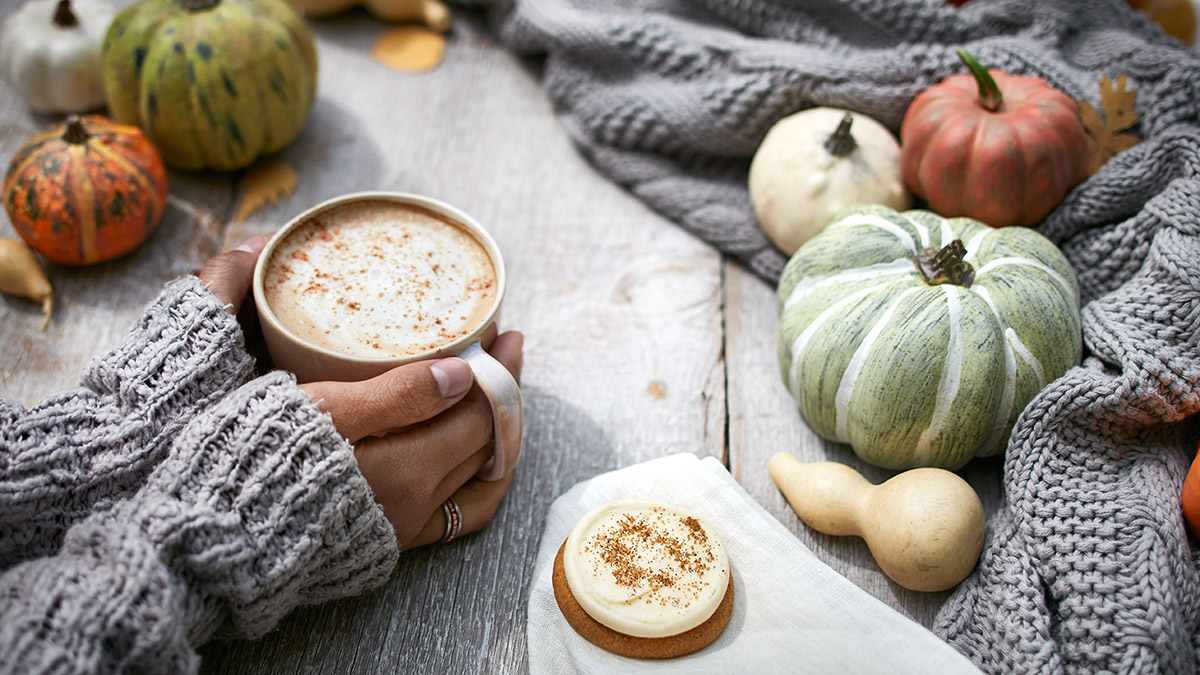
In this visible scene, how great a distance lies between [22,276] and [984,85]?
1357 mm

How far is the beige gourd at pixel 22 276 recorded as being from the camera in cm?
124

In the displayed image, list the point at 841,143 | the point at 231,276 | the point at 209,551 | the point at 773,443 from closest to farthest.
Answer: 1. the point at 209,551
2. the point at 231,276
3. the point at 773,443
4. the point at 841,143

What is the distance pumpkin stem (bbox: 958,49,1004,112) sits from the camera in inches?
47.4

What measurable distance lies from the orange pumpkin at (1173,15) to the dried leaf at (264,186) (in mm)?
1456

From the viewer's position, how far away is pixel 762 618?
93 cm

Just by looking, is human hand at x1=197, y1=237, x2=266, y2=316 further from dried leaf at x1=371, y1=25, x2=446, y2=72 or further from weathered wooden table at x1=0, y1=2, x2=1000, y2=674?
dried leaf at x1=371, y1=25, x2=446, y2=72

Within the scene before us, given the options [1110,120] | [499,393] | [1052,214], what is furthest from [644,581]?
[1110,120]

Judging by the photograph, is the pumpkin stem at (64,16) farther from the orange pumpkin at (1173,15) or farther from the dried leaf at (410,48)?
the orange pumpkin at (1173,15)

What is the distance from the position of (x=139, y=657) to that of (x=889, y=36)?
1.32 meters

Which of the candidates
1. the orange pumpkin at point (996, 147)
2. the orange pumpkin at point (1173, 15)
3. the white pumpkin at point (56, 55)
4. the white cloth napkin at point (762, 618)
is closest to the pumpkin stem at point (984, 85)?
the orange pumpkin at point (996, 147)

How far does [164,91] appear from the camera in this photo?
1.35 m

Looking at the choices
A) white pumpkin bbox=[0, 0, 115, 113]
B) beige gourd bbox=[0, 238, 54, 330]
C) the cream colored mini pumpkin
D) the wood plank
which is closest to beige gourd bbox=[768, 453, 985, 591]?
the wood plank

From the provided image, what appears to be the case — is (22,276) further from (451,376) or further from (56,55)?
(451,376)

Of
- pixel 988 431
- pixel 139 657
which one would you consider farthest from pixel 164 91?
pixel 988 431
